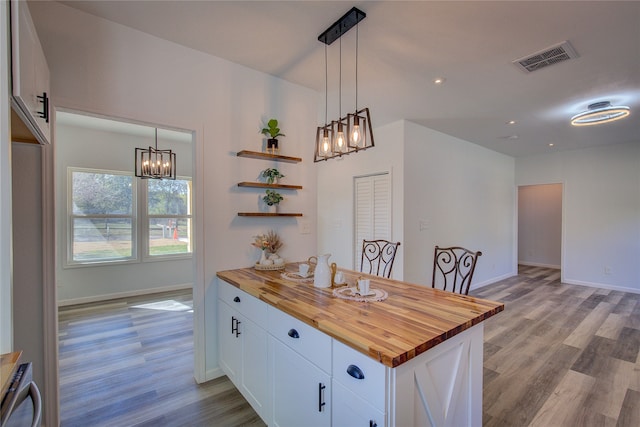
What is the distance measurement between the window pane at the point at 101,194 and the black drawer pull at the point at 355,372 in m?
5.06

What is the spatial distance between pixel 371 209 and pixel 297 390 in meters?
3.40

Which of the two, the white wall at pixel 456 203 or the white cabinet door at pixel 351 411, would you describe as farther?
the white wall at pixel 456 203

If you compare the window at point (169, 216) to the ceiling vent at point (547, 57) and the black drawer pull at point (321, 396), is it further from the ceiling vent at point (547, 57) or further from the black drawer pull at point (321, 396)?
the ceiling vent at point (547, 57)

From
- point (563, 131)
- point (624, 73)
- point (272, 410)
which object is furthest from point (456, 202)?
point (272, 410)

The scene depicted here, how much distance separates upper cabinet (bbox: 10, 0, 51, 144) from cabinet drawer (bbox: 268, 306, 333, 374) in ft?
4.86

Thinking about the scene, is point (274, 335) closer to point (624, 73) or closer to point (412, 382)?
point (412, 382)

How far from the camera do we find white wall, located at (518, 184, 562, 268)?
7176mm

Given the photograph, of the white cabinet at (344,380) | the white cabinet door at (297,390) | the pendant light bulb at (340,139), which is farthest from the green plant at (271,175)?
the white cabinet door at (297,390)

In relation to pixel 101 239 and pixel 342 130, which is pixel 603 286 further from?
pixel 101 239

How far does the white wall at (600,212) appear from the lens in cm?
502

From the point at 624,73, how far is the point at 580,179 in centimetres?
377

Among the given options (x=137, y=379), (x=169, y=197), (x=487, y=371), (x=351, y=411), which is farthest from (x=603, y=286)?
(x=169, y=197)

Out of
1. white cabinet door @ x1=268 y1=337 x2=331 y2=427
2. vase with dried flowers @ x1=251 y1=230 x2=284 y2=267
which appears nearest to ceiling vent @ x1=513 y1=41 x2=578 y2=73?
vase with dried flowers @ x1=251 y1=230 x2=284 y2=267

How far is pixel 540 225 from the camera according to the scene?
Result: 745cm
